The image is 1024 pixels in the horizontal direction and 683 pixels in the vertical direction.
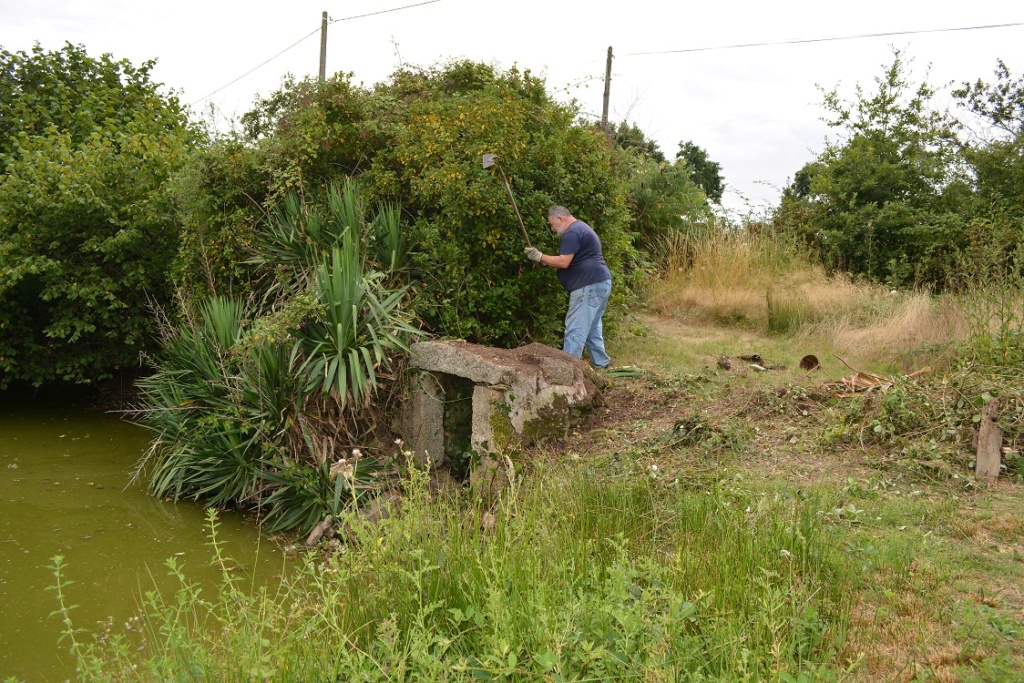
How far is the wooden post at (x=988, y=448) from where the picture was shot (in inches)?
247

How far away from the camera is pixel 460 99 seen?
1009cm

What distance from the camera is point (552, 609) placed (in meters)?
3.86

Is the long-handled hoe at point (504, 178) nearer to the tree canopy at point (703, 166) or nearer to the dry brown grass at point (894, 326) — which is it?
the dry brown grass at point (894, 326)

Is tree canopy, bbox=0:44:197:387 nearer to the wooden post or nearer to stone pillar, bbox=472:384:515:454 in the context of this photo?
stone pillar, bbox=472:384:515:454

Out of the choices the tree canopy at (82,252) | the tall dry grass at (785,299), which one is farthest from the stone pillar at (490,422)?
the tree canopy at (82,252)

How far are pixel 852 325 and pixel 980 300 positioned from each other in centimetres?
362

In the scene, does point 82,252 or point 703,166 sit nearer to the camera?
point 82,252

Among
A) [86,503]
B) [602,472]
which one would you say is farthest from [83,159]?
[602,472]

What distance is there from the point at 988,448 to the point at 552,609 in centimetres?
411

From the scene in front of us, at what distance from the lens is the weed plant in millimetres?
3600

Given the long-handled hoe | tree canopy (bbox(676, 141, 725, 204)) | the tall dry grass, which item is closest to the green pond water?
the long-handled hoe

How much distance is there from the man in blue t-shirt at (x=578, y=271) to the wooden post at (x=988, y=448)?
3955 mm

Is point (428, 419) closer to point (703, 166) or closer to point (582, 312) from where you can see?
point (582, 312)

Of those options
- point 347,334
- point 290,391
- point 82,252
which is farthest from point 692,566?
point 82,252
